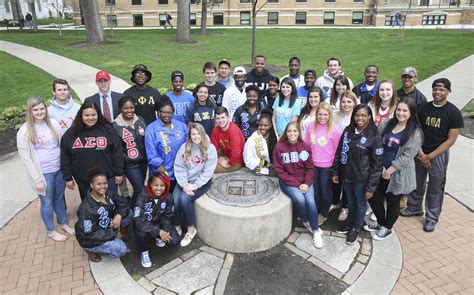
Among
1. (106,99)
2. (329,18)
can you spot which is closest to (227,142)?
(106,99)

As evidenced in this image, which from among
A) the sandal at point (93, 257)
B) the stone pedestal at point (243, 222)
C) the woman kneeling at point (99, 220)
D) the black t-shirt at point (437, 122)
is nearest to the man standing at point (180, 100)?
the stone pedestal at point (243, 222)

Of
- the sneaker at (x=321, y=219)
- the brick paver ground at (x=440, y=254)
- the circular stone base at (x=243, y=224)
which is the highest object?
the circular stone base at (x=243, y=224)

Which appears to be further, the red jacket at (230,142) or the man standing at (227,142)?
the red jacket at (230,142)

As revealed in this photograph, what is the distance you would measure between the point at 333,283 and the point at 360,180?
1340mm

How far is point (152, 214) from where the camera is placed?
4.79m

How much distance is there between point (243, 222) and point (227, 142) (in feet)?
4.76

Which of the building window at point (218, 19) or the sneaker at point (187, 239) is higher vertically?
the building window at point (218, 19)

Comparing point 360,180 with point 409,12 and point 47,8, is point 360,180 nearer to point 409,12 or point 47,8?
point 409,12

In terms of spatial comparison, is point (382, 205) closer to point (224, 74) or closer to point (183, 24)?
point (224, 74)

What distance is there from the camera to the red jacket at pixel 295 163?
16.4ft

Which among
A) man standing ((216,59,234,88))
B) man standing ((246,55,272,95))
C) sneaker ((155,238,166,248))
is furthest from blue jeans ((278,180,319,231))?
man standing ((216,59,234,88))

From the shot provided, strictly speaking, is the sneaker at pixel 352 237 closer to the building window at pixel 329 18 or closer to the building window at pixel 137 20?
the building window at pixel 329 18

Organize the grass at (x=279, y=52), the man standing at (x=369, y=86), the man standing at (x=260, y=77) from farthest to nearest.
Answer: the grass at (x=279, y=52), the man standing at (x=260, y=77), the man standing at (x=369, y=86)

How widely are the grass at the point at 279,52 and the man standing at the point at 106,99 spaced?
288 inches
